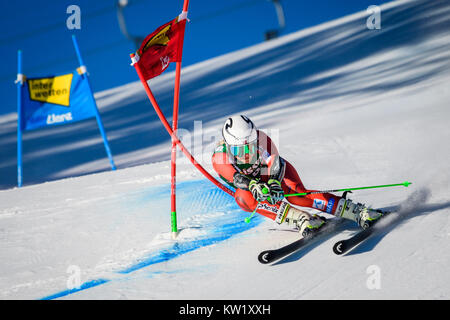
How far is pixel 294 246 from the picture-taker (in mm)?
2969

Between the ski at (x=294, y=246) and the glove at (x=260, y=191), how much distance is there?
36 centimetres

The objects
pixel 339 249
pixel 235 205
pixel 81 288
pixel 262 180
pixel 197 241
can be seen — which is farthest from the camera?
pixel 235 205

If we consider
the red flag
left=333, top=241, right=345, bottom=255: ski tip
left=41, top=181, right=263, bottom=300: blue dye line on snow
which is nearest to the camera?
left=333, top=241, right=345, bottom=255: ski tip

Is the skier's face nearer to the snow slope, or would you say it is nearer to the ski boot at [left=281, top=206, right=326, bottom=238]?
the ski boot at [left=281, top=206, right=326, bottom=238]

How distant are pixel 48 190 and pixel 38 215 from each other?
1.46m

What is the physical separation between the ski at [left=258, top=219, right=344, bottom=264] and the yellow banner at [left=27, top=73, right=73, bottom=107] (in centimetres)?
564

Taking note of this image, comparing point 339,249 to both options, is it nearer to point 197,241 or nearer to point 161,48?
point 197,241

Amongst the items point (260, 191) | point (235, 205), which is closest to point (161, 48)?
point (260, 191)

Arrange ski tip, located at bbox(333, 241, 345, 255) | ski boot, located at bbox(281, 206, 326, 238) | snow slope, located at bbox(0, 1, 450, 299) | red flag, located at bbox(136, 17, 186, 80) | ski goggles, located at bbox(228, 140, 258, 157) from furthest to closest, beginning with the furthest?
red flag, located at bbox(136, 17, 186, 80), ski goggles, located at bbox(228, 140, 258, 157), ski boot, located at bbox(281, 206, 326, 238), ski tip, located at bbox(333, 241, 345, 255), snow slope, located at bbox(0, 1, 450, 299)

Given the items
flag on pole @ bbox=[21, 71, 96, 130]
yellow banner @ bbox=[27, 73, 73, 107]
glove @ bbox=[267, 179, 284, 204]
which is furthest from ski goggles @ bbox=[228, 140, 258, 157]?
yellow banner @ bbox=[27, 73, 73, 107]

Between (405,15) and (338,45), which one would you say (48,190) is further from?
(405,15)

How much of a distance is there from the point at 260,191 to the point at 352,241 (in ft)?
2.24

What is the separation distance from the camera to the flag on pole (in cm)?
750

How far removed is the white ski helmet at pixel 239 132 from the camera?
125 inches
